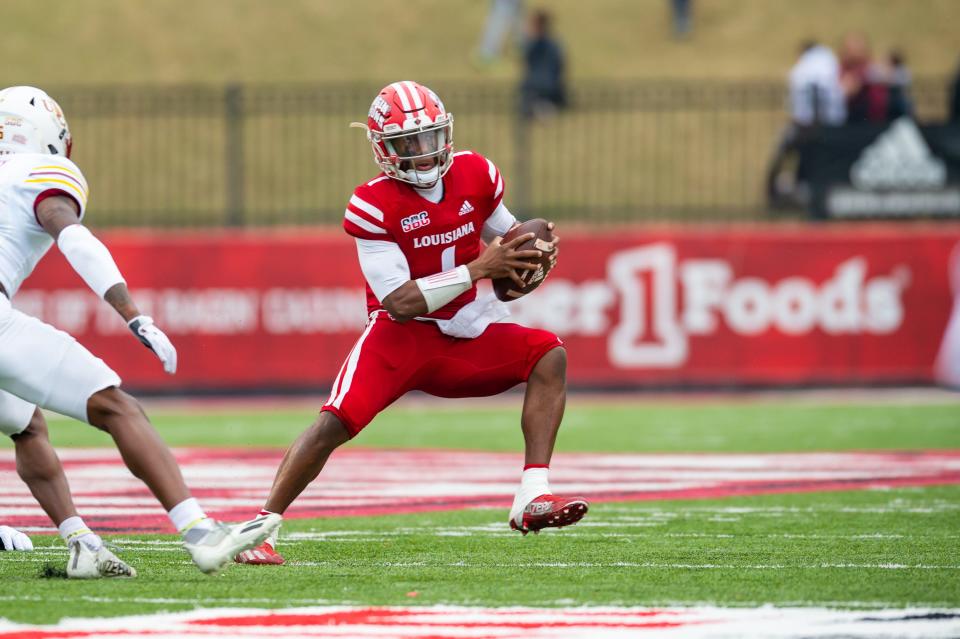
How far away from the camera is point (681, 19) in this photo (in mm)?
29188

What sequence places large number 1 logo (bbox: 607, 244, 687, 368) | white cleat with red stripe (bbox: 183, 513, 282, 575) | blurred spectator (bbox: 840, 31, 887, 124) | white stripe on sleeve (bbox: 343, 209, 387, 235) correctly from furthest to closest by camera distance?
blurred spectator (bbox: 840, 31, 887, 124), large number 1 logo (bbox: 607, 244, 687, 368), white stripe on sleeve (bbox: 343, 209, 387, 235), white cleat with red stripe (bbox: 183, 513, 282, 575)

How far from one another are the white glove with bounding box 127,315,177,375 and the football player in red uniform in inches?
43.9

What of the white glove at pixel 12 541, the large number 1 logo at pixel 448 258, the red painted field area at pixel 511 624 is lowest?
the white glove at pixel 12 541

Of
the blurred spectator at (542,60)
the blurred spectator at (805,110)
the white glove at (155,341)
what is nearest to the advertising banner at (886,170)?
the blurred spectator at (805,110)

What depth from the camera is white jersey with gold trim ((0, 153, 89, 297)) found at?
233 inches

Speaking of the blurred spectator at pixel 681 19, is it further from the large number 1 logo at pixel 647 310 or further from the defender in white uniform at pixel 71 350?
the defender in white uniform at pixel 71 350

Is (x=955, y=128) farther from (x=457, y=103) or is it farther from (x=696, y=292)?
(x=457, y=103)

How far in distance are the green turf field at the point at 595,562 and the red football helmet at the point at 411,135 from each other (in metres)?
1.48

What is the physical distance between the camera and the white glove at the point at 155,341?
5504mm

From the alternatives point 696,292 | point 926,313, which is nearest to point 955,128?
point 926,313

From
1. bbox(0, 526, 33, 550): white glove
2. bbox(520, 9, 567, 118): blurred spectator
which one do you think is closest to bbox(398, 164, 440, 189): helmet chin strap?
bbox(0, 526, 33, 550): white glove

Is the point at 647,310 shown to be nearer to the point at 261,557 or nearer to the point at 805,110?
the point at 805,110

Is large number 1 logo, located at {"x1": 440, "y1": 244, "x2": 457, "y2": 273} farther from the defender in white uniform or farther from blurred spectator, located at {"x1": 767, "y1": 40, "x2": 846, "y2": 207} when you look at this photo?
blurred spectator, located at {"x1": 767, "y1": 40, "x2": 846, "y2": 207}

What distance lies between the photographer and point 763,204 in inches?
768
